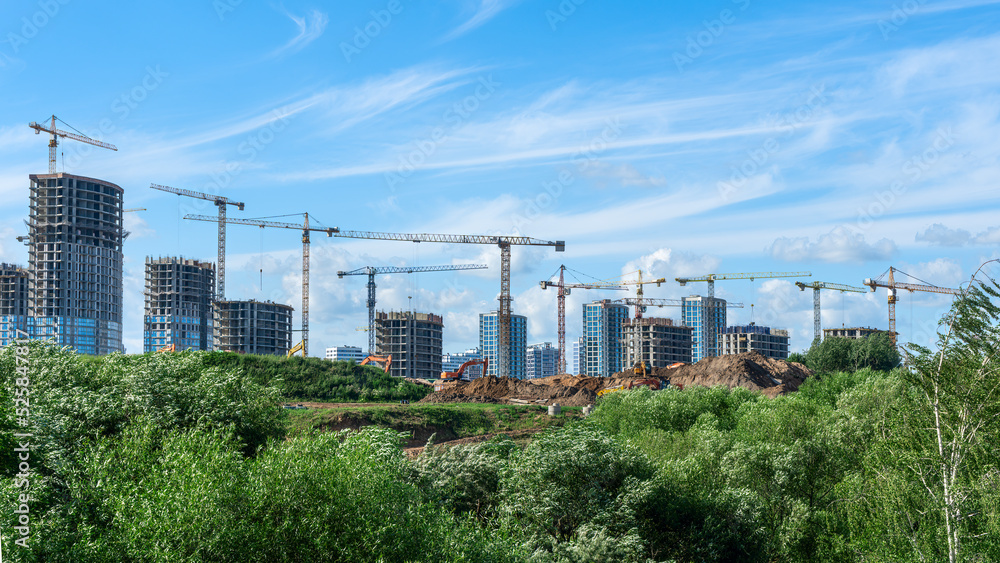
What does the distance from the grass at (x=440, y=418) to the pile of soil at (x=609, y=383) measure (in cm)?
996

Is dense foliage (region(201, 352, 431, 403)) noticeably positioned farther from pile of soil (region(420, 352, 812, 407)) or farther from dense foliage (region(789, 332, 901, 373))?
dense foliage (region(789, 332, 901, 373))

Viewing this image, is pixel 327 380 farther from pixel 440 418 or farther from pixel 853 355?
pixel 853 355

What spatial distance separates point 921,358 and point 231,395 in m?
34.7

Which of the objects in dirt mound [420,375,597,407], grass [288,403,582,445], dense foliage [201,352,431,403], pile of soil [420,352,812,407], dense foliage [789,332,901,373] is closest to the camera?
grass [288,403,582,445]

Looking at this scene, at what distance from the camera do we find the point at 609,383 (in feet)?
407

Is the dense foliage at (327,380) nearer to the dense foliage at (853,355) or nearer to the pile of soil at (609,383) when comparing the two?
the pile of soil at (609,383)

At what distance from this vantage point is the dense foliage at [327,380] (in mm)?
106938

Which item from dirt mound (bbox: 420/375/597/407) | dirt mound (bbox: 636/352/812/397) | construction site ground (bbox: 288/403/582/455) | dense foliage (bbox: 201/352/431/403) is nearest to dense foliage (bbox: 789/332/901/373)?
dirt mound (bbox: 636/352/812/397)

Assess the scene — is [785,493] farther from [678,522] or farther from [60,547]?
[60,547]

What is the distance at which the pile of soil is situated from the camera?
11181 cm

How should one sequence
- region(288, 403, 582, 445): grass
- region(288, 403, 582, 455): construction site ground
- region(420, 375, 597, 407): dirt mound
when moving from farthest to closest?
region(420, 375, 597, 407): dirt mound
region(288, 403, 582, 445): grass
region(288, 403, 582, 455): construction site ground

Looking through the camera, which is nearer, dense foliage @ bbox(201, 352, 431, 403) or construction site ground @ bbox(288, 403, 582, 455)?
construction site ground @ bbox(288, 403, 582, 455)

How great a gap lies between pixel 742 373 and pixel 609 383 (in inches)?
789

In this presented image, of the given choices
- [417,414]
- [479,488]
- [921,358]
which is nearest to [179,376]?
[479,488]
